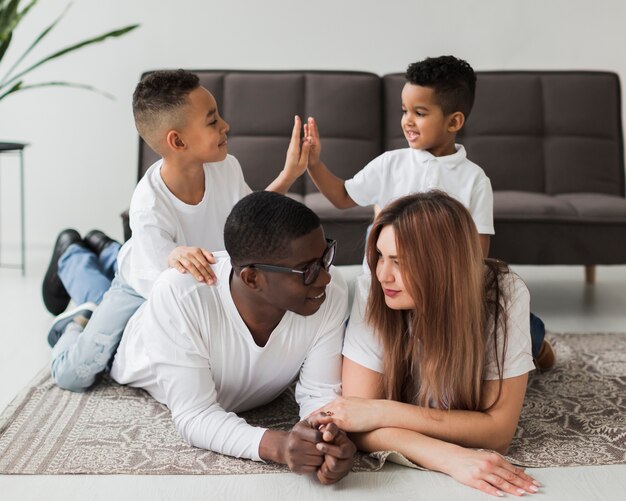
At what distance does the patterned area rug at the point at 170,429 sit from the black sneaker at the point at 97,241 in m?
0.75

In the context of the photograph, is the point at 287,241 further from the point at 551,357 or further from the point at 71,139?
the point at 71,139

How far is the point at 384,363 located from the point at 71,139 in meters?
3.30

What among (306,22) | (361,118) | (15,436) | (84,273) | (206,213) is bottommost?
(15,436)

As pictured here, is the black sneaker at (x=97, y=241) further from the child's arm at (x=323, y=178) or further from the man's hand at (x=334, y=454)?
the man's hand at (x=334, y=454)

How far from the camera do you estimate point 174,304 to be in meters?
2.11

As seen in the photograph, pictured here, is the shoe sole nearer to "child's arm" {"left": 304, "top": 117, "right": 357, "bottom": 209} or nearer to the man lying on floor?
the man lying on floor

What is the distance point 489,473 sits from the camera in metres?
1.94

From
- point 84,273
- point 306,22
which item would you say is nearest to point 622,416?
point 84,273

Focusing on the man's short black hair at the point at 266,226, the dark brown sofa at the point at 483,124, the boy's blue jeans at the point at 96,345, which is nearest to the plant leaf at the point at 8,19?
the man's short black hair at the point at 266,226

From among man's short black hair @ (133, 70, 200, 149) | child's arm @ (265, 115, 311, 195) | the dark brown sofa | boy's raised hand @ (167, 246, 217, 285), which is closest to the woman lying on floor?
boy's raised hand @ (167, 246, 217, 285)

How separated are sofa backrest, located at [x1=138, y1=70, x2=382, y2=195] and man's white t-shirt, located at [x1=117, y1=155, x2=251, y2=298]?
1.43 m

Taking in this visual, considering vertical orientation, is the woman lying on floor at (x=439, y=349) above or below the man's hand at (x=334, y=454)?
above

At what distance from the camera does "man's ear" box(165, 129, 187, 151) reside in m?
2.60

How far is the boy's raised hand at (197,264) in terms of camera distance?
2.16 m
